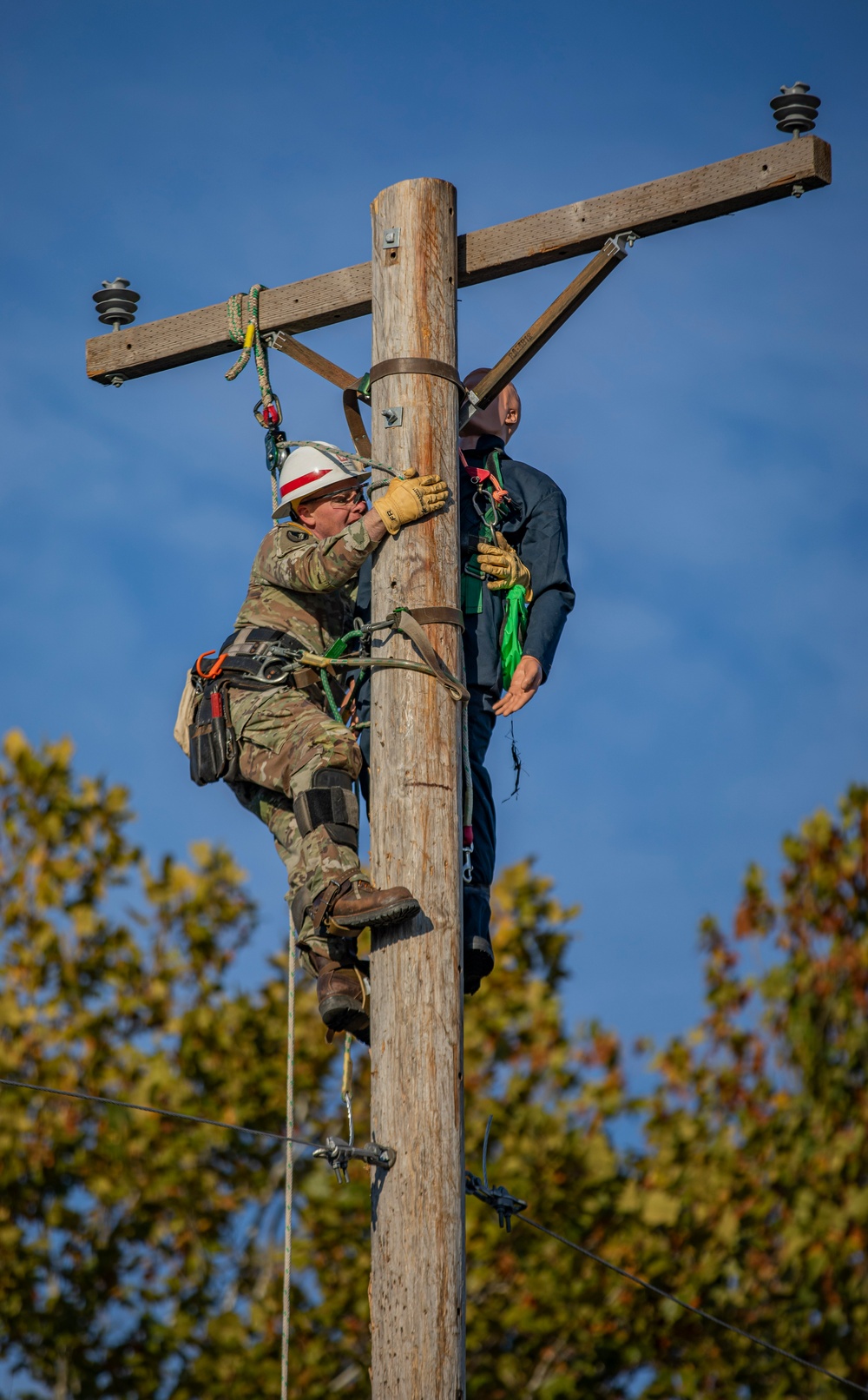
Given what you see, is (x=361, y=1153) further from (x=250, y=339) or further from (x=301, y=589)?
(x=250, y=339)

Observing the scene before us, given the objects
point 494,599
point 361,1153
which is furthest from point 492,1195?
point 494,599

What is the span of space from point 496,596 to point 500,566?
112 mm

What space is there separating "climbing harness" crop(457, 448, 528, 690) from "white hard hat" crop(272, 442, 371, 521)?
1.31 ft

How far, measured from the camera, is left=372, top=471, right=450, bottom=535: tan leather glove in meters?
5.33

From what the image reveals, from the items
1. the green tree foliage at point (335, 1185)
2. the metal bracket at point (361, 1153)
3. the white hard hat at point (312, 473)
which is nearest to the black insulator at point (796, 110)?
the white hard hat at point (312, 473)

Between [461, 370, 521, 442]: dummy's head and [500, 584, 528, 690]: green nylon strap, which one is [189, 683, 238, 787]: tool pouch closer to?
[500, 584, 528, 690]: green nylon strap

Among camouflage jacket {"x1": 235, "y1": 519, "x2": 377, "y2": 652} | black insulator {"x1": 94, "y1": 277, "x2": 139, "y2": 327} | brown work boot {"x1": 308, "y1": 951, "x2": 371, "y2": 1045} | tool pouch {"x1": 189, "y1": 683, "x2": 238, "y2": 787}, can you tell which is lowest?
brown work boot {"x1": 308, "y1": 951, "x2": 371, "y2": 1045}

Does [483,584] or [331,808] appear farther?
[483,584]

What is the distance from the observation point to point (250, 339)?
6.09 meters

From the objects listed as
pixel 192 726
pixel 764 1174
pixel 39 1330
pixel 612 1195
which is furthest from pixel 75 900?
pixel 192 726

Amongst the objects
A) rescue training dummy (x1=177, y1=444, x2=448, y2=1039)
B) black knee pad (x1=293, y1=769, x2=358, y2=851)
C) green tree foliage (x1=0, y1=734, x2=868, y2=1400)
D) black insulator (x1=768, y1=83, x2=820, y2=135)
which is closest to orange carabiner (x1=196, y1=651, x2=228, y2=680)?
rescue training dummy (x1=177, y1=444, x2=448, y2=1039)

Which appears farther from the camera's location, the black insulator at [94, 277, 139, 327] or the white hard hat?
the black insulator at [94, 277, 139, 327]

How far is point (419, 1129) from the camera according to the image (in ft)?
15.9

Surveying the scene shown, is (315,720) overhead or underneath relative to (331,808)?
overhead
